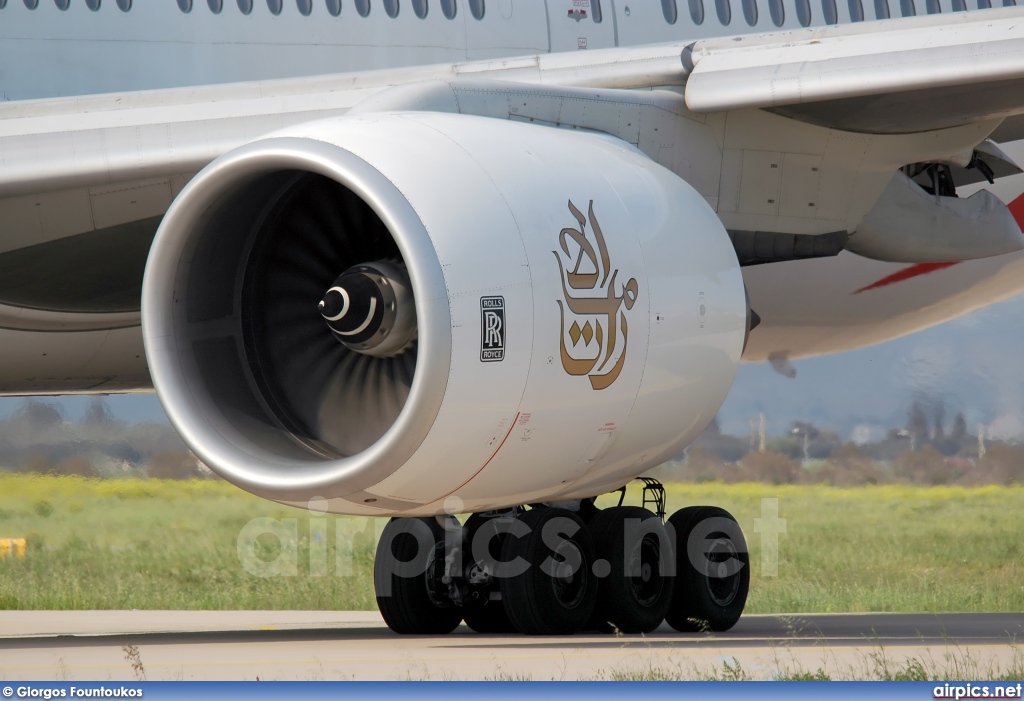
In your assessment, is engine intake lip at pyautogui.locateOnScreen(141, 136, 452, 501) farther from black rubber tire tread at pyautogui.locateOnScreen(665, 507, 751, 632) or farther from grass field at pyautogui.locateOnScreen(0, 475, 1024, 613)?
grass field at pyautogui.locateOnScreen(0, 475, 1024, 613)

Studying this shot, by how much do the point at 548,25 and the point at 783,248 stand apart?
1782 millimetres

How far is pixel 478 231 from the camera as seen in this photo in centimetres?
489

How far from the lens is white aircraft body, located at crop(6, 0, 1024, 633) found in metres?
5.00

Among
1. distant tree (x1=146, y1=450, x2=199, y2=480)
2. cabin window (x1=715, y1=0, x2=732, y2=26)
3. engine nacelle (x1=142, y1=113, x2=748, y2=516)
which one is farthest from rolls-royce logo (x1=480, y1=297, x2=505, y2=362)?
distant tree (x1=146, y1=450, x2=199, y2=480)

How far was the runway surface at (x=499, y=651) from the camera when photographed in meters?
5.27

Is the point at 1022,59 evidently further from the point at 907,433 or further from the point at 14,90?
the point at 907,433

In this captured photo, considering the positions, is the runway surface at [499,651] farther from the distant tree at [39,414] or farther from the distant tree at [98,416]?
the distant tree at [98,416]

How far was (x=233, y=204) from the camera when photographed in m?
5.45

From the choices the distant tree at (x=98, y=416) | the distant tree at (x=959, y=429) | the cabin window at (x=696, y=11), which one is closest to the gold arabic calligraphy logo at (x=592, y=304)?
the cabin window at (x=696, y=11)

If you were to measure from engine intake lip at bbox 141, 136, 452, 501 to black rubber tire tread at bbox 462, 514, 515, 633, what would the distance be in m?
2.20

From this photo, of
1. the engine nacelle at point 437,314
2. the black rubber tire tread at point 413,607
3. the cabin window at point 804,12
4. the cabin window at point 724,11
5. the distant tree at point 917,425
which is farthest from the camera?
the distant tree at point 917,425

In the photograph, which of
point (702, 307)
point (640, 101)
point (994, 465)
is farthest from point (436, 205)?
point (994, 465)

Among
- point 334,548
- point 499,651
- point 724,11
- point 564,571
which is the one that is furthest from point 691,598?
point 334,548

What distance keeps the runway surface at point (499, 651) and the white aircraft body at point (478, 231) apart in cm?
50
